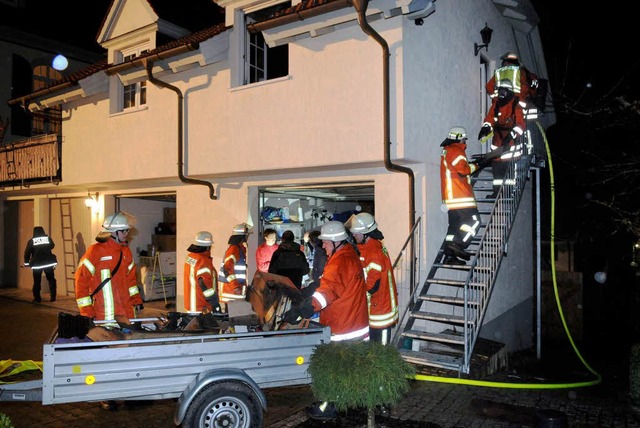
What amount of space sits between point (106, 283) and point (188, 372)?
2463mm

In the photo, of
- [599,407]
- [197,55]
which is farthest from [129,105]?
[599,407]

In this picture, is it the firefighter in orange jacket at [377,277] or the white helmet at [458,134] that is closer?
the firefighter in orange jacket at [377,277]

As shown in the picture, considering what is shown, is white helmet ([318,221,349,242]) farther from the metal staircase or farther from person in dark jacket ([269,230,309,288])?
person in dark jacket ([269,230,309,288])

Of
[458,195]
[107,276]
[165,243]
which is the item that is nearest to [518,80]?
[458,195]

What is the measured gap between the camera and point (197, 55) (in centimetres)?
905

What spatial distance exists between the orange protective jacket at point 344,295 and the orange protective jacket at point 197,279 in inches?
96.9

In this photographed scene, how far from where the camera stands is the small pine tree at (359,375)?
12.9 feet

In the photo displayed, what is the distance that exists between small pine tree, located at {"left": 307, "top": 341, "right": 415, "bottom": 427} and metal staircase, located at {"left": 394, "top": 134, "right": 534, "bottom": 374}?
6.37ft

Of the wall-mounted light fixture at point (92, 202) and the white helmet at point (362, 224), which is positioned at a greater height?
the wall-mounted light fixture at point (92, 202)

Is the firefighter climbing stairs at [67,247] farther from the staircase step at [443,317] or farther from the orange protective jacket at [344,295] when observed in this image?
the orange protective jacket at [344,295]

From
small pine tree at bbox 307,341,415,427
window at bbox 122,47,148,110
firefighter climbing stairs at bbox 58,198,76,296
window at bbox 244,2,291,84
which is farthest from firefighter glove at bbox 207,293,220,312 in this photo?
firefighter climbing stairs at bbox 58,198,76,296

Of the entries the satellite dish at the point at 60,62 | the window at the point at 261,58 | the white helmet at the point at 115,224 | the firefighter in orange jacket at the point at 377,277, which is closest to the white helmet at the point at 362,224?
the firefighter in orange jacket at the point at 377,277

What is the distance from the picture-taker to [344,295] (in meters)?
5.24

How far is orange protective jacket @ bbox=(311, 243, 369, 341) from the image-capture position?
512cm
